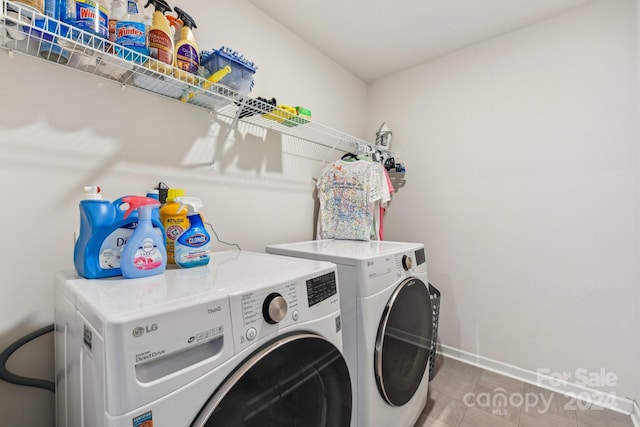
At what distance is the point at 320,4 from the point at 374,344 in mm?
1874

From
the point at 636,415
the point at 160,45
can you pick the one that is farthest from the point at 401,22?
the point at 636,415

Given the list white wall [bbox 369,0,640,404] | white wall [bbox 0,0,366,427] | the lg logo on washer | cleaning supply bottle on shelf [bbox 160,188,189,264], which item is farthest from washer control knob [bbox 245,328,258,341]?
white wall [bbox 369,0,640,404]

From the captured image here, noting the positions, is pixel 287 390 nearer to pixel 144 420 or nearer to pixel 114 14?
pixel 144 420

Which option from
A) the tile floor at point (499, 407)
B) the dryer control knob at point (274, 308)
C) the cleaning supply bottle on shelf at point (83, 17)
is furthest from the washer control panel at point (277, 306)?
the tile floor at point (499, 407)

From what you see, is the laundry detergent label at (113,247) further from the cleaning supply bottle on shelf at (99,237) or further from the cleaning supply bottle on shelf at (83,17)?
the cleaning supply bottle on shelf at (83,17)

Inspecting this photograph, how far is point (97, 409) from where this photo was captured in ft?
1.73

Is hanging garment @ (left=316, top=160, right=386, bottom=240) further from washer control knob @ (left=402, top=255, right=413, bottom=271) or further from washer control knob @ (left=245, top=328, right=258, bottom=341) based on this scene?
washer control knob @ (left=245, top=328, right=258, bottom=341)

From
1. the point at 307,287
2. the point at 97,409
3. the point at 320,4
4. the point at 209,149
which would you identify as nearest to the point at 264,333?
the point at 307,287

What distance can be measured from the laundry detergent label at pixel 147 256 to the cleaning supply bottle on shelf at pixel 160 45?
0.63 meters

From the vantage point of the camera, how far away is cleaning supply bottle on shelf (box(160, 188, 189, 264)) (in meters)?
1.02

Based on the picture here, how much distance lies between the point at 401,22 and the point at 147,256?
2.01m

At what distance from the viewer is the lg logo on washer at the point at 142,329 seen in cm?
51

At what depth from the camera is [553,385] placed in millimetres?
1858

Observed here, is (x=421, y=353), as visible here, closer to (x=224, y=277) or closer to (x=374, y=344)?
(x=374, y=344)
